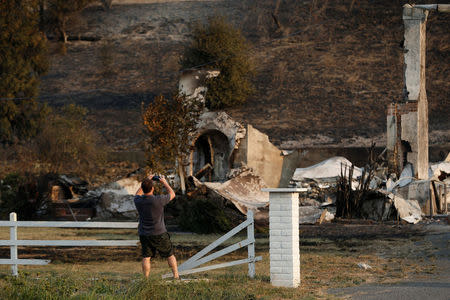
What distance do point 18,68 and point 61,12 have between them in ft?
70.6

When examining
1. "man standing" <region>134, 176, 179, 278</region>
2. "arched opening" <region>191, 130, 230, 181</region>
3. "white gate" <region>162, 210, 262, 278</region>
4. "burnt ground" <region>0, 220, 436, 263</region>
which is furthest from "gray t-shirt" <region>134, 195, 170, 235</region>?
"arched opening" <region>191, 130, 230, 181</region>

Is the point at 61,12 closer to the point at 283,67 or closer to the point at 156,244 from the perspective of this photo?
the point at 283,67

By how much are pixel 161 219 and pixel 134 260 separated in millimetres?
3784

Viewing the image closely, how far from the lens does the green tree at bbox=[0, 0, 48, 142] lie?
39219 mm

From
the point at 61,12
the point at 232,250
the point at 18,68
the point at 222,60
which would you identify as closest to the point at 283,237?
the point at 232,250

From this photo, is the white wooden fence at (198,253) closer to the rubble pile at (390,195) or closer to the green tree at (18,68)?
the rubble pile at (390,195)

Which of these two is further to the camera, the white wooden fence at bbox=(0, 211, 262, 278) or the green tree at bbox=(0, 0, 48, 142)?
the green tree at bbox=(0, 0, 48, 142)

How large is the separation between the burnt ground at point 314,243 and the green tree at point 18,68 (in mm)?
23667

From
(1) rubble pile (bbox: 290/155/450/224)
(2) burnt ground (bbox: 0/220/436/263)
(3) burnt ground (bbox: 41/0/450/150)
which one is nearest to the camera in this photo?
(2) burnt ground (bbox: 0/220/436/263)

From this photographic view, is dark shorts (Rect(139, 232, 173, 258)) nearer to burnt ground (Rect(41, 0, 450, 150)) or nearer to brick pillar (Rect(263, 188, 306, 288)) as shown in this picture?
brick pillar (Rect(263, 188, 306, 288))

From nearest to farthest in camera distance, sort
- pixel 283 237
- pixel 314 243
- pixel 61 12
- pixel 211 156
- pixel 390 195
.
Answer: pixel 283 237, pixel 314 243, pixel 390 195, pixel 211 156, pixel 61 12

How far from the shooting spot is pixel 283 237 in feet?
32.6

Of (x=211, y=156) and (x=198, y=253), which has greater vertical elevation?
(x=211, y=156)

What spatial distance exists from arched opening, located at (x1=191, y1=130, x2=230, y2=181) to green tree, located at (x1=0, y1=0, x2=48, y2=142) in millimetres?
13568
